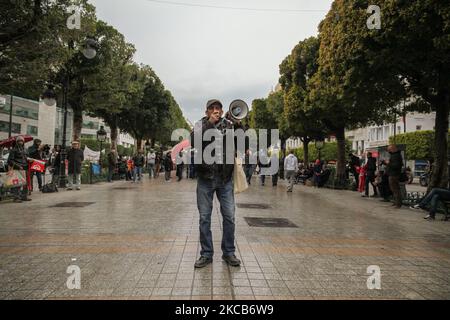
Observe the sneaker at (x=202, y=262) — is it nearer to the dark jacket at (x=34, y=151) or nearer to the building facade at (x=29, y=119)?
the dark jacket at (x=34, y=151)

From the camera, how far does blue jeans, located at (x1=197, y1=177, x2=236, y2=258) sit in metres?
4.46

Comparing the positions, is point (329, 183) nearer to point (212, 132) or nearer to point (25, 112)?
point (212, 132)

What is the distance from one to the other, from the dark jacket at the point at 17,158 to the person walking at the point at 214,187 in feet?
26.3

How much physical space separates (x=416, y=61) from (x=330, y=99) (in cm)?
569

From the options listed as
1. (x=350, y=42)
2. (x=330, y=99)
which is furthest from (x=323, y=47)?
(x=350, y=42)

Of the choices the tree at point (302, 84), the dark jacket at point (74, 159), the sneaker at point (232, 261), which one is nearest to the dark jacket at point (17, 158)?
the dark jacket at point (74, 159)

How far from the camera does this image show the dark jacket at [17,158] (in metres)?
10.3

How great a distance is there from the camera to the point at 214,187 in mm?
4512

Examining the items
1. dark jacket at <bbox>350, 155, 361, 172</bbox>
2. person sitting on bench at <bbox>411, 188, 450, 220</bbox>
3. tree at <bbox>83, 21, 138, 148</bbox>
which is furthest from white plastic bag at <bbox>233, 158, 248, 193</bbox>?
tree at <bbox>83, 21, 138, 148</bbox>

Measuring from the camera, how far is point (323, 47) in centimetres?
1538

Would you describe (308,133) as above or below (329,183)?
above

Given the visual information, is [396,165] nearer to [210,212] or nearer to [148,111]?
[210,212]

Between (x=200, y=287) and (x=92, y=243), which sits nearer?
(x=200, y=287)

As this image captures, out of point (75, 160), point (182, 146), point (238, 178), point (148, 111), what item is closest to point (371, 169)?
point (182, 146)
